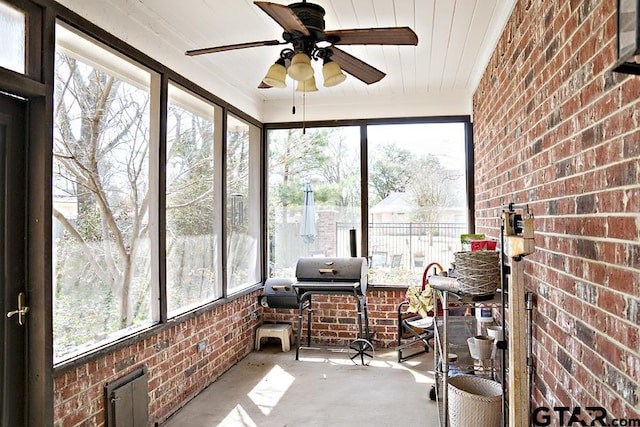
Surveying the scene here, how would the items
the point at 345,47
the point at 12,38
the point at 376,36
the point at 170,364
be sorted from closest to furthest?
the point at 12,38
the point at 376,36
the point at 170,364
the point at 345,47

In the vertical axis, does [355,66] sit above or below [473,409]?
above

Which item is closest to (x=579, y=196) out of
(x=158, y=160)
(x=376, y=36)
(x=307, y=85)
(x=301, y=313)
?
(x=376, y=36)

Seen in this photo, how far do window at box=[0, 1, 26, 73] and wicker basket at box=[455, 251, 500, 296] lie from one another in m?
2.48

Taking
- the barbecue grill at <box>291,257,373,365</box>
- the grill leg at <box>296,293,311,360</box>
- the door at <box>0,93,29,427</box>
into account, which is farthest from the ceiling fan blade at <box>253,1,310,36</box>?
the grill leg at <box>296,293,311,360</box>

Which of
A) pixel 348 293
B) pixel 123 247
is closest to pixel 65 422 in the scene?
pixel 123 247

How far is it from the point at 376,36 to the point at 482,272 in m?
1.42

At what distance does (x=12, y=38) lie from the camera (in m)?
2.05

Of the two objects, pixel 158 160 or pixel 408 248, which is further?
pixel 408 248

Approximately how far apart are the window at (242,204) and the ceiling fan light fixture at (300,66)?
2093mm

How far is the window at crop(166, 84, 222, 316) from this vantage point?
11.1 ft

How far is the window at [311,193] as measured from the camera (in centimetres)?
514

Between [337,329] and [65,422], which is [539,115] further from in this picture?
[337,329]

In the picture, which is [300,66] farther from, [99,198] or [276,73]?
[99,198]

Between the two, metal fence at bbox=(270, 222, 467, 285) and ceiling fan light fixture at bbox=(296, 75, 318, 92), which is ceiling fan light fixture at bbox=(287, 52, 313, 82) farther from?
metal fence at bbox=(270, 222, 467, 285)
